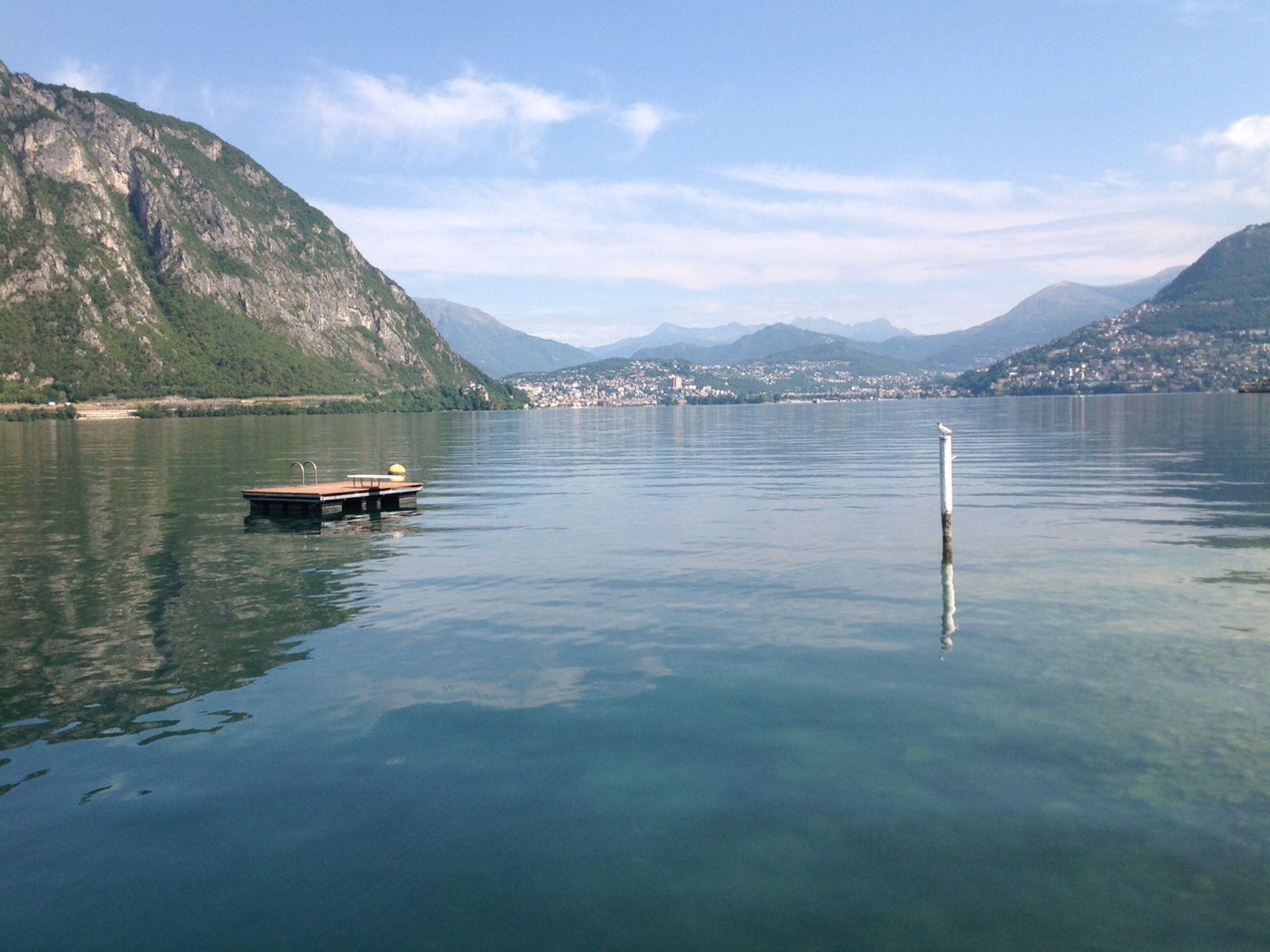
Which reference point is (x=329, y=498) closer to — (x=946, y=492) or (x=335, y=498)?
(x=335, y=498)

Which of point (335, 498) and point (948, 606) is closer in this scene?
point (948, 606)

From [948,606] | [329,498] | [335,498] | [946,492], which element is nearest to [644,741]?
[948,606]

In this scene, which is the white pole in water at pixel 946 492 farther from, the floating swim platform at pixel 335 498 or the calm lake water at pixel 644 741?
the floating swim platform at pixel 335 498

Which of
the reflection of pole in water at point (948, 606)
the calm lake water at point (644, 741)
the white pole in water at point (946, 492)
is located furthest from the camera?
the white pole in water at point (946, 492)

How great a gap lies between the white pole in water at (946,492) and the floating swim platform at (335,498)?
90.6 ft

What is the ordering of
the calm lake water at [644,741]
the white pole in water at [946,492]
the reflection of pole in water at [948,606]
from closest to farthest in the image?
the calm lake water at [644,741]
the reflection of pole in water at [948,606]
the white pole in water at [946,492]

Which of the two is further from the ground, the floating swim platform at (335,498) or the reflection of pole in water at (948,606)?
the floating swim platform at (335,498)

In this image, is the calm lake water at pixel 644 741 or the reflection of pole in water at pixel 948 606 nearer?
the calm lake water at pixel 644 741

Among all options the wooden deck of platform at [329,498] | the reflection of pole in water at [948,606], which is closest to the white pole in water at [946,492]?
the reflection of pole in water at [948,606]

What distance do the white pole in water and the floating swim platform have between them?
90.6 feet

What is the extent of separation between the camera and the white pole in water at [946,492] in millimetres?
30344

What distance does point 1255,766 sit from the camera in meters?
13.6

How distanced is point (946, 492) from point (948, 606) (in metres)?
8.41

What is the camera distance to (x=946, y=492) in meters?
31.7
